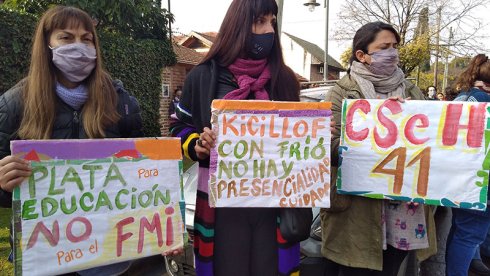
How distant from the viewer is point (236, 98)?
186 centimetres

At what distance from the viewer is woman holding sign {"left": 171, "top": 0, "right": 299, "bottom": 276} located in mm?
1861

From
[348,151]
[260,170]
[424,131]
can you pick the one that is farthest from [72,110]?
[424,131]

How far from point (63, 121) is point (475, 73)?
312 cm

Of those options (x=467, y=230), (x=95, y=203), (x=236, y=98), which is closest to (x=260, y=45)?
(x=236, y=98)

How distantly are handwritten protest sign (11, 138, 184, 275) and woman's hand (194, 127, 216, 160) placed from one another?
12 cm

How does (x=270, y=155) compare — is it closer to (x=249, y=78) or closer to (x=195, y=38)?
(x=249, y=78)

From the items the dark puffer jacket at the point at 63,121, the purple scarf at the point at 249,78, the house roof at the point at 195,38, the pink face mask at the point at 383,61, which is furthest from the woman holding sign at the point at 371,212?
the house roof at the point at 195,38

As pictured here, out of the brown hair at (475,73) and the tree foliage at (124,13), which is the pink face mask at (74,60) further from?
the tree foliage at (124,13)

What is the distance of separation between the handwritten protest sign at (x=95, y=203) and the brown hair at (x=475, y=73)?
8.85 ft

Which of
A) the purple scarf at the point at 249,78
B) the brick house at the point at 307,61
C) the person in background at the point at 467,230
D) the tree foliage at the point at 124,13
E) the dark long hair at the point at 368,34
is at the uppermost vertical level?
the brick house at the point at 307,61

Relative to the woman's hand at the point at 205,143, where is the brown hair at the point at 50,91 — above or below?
above

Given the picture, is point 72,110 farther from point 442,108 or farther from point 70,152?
point 442,108

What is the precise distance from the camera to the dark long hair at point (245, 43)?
1.87 meters

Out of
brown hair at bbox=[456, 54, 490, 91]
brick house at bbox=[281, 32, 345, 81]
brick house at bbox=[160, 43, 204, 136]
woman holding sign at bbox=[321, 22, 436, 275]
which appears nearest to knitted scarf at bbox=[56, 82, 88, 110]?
woman holding sign at bbox=[321, 22, 436, 275]
